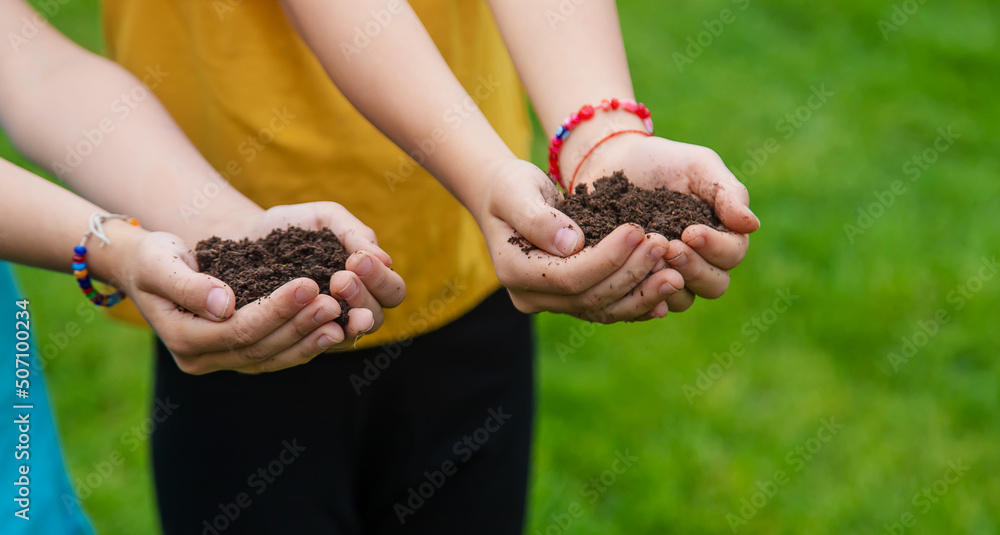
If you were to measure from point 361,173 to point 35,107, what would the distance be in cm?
68

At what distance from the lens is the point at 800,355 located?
3625mm

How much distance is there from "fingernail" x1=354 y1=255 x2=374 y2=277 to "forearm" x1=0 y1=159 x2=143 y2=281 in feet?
1.50

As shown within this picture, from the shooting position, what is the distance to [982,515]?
297 cm

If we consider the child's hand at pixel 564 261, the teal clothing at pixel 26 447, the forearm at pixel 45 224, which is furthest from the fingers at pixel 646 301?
the teal clothing at pixel 26 447

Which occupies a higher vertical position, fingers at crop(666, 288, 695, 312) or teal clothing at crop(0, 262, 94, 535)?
teal clothing at crop(0, 262, 94, 535)

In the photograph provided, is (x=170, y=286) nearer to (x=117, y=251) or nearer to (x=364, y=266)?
(x=117, y=251)

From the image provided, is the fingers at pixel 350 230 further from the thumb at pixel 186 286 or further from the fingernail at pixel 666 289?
the fingernail at pixel 666 289

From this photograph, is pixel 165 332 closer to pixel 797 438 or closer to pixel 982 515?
pixel 797 438

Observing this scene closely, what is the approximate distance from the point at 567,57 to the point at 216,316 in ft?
3.05

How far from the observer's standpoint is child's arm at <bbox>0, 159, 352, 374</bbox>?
5.08 feet

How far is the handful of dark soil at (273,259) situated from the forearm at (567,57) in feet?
1.91

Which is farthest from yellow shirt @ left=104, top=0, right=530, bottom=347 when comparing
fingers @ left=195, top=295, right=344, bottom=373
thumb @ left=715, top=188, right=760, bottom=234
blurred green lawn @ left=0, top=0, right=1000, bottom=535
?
blurred green lawn @ left=0, top=0, right=1000, bottom=535

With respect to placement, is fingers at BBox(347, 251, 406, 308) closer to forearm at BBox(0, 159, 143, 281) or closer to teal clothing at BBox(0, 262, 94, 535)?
forearm at BBox(0, 159, 143, 281)

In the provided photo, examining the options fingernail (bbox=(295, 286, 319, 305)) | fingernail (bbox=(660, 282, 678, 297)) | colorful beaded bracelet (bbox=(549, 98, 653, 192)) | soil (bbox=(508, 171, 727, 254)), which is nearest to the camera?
fingernail (bbox=(295, 286, 319, 305))
